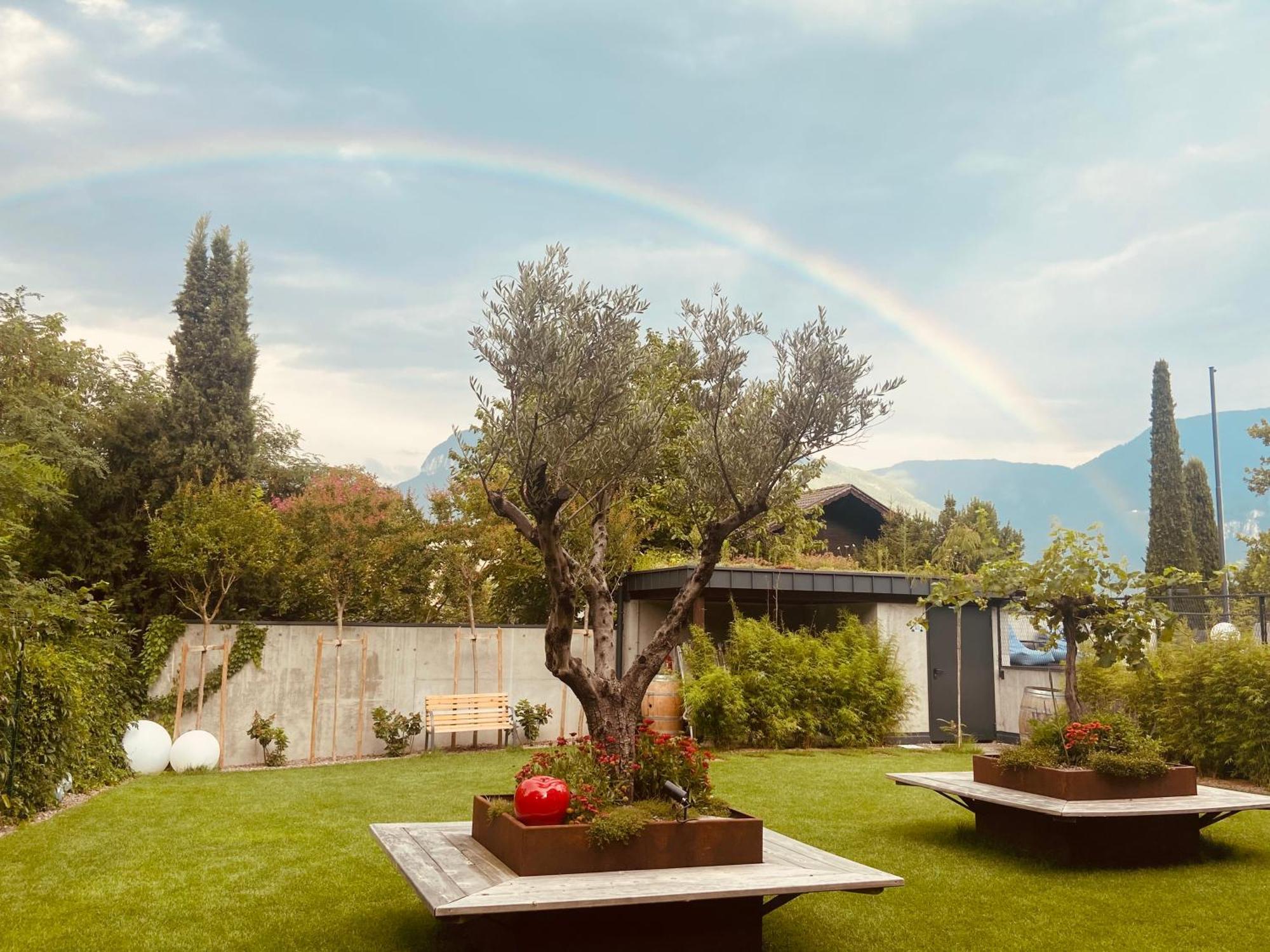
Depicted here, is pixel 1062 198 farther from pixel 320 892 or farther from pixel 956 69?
pixel 320 892

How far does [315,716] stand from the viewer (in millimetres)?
12797

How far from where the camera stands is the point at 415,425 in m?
15.0

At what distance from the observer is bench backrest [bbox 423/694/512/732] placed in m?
13.7

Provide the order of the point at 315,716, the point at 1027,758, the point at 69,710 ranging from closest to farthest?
the point at 1027,758
the point at 69,710
the point at 315,716

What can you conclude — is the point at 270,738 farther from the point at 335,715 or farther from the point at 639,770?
the point at 639,770

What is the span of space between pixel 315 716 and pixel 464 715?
215 cm

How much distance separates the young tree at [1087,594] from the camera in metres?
7.82

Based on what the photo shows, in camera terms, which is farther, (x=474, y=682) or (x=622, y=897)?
(x=474, y=682)

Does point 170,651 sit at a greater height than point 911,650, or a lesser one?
greater

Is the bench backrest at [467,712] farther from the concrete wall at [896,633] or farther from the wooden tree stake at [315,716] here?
the concrete wall at [896,633]

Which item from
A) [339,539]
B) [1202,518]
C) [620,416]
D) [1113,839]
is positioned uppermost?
[1202,518]

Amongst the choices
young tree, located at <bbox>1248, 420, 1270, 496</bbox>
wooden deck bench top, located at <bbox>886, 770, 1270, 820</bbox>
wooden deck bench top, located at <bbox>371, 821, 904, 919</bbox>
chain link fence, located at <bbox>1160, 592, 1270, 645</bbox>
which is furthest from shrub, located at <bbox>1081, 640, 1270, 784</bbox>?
young tree, located at <bbox>1248, 420, 1270, 496</bbox>

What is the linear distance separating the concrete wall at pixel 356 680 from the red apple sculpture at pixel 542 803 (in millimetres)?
9973

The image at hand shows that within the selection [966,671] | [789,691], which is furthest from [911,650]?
[789,691]
